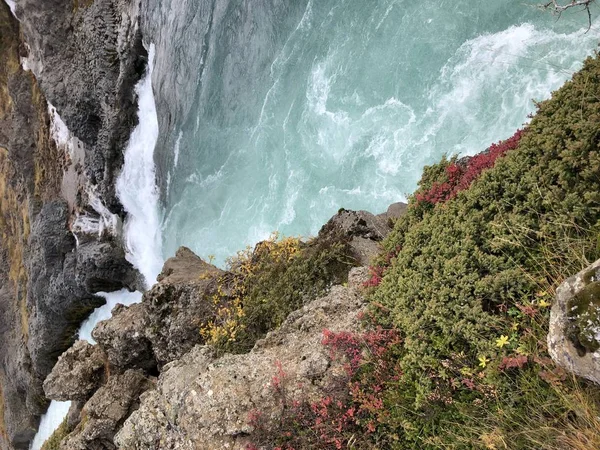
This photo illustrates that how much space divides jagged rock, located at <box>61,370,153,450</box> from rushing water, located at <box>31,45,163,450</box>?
12567 mm

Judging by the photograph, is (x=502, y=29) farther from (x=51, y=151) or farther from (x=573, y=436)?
(x=51, y=151)

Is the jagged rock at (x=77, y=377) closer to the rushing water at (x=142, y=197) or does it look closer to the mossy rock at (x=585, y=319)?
the rushing water at (x=142, y=197)

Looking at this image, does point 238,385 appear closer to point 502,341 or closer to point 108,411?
point 502,341

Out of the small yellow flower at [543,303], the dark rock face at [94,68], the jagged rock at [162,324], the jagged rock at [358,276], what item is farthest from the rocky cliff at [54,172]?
the small yellow flower at [543,303]

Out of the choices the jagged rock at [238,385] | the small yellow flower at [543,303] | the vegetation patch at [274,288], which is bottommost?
the small yellow flower at [543,303]

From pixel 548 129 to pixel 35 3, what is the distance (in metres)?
29.7

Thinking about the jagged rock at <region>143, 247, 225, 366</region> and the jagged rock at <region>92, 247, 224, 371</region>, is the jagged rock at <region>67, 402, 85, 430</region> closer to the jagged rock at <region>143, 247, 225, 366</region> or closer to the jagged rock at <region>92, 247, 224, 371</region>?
the jagged rock at <region>92, 247, 224, 371</region>

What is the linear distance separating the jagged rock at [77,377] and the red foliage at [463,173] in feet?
37.0

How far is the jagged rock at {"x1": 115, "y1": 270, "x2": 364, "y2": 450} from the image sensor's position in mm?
7340

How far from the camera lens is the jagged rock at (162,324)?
11.4 m

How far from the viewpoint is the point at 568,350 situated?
4332 millimetres

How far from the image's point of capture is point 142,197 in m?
25.7

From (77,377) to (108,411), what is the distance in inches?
115

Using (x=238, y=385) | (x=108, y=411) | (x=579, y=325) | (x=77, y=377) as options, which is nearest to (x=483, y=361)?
(x=579, y=325)
